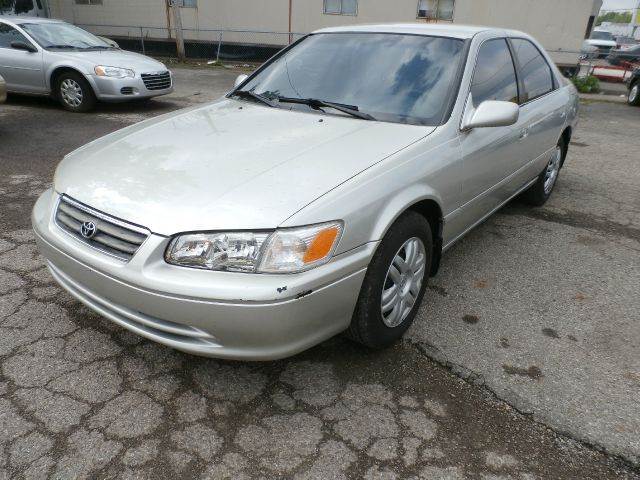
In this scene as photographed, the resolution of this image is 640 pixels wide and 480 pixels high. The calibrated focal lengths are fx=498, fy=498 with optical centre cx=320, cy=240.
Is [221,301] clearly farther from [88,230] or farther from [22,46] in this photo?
[22,46]

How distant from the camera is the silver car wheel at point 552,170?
184 inches

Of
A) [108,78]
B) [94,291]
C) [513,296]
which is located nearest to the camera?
[94,291]

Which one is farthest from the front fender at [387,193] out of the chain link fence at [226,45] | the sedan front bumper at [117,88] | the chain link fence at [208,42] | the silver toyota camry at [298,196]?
the chain link fence at [208,42]

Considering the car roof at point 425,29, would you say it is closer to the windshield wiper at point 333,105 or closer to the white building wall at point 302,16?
the windshield wiper at point 333,105

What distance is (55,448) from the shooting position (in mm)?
2002

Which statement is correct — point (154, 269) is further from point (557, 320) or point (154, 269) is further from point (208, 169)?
point (557, 320)

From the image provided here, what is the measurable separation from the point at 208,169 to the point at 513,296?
2137mm

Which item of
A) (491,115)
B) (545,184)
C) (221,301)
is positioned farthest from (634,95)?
(221,301)

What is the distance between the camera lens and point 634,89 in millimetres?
11648

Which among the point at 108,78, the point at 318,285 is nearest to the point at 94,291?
the point at 318,285

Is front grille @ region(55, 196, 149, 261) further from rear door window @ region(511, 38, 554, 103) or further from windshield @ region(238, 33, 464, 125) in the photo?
rear door window @ region(511, 38, 554, 103)

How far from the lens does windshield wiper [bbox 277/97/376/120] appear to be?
9.48ft

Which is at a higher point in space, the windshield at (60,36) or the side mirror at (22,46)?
the windshield at (60,36)

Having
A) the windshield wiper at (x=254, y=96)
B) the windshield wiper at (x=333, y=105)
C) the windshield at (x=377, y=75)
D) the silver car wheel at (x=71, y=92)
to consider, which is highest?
the windshield at (x=377, y=75)
